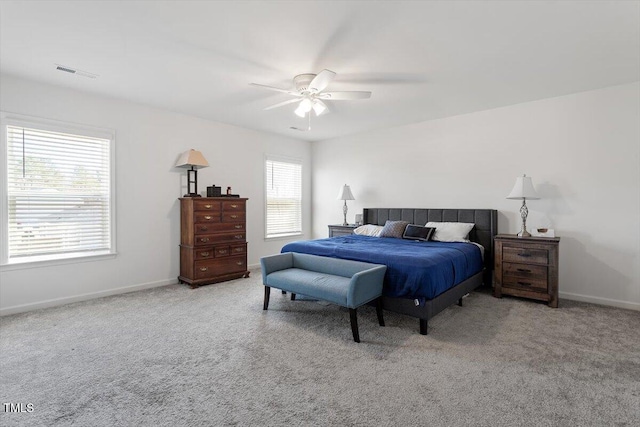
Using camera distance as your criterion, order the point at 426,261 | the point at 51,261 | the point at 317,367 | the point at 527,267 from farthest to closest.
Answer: the point at 527,267 < the point at 51,261 < the point at 426,261 < the point at 317,367

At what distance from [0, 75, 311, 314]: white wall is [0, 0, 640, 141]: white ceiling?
296 millimetres

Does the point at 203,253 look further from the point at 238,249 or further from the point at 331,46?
the point at 331,46

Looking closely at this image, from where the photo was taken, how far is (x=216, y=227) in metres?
5.05

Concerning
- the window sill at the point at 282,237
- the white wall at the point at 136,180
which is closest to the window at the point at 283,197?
the window sill at the point at 282,237

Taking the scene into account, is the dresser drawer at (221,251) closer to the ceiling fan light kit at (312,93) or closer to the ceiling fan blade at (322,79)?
the ceiling fan light kit at (312,93)

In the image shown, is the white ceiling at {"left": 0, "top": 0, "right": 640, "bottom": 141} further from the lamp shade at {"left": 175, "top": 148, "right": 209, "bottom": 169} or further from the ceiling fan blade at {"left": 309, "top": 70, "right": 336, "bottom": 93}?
the lamp shade at {"left": 175, "top": 148, "right": 209, "bottom": 169}

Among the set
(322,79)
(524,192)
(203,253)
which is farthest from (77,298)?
(524,192)

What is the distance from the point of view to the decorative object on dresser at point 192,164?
15.9ft

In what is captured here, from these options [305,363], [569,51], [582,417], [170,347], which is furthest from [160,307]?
[569,51]

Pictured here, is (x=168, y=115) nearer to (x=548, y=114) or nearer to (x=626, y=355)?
(x=548, y=114)

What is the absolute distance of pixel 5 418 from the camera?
1.88 metres

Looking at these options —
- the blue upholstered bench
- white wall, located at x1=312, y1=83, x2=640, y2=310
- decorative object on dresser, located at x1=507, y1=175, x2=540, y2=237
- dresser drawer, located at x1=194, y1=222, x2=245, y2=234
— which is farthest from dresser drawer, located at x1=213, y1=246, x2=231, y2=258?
decorative object on dresser, located at x1=507, y1=175, x2=540, y2=237

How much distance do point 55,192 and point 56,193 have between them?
0.02m

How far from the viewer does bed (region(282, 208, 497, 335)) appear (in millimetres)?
3059
